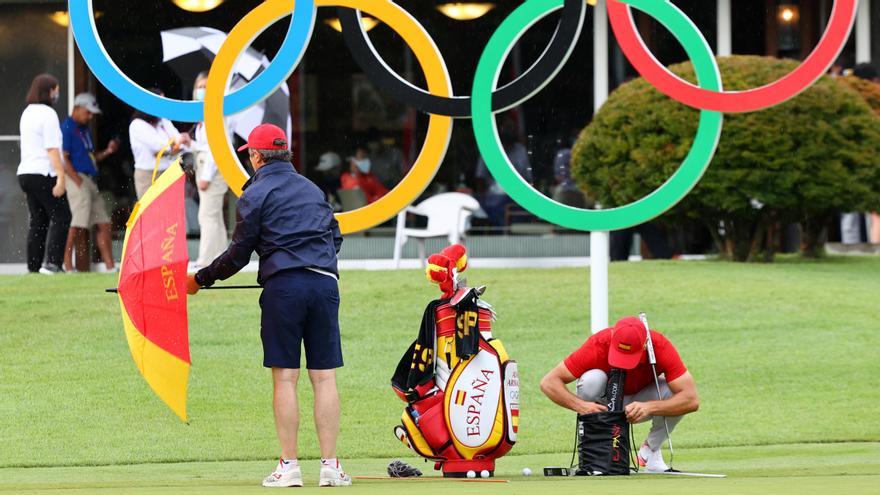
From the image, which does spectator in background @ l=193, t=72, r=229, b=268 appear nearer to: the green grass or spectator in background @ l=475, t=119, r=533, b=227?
the green grass

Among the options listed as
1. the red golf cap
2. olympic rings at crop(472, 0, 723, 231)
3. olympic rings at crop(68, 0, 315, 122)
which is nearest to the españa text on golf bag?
the red golf cap

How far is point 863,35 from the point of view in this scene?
2075 cm

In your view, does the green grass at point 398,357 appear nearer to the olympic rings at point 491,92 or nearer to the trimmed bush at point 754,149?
the trimmed bush at point 754,149

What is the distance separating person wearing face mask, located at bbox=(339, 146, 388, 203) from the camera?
19750 millimetres

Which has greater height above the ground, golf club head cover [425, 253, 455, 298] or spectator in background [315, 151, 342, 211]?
spectator in background [315, 151, 342, 211]

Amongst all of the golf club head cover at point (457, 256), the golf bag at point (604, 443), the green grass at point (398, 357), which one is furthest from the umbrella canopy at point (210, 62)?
the golf bag at point (604, 443)

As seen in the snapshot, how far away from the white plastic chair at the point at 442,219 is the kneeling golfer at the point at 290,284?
9461mm

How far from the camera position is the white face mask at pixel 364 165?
19844mm

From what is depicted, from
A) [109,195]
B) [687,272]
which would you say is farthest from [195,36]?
[687,272]

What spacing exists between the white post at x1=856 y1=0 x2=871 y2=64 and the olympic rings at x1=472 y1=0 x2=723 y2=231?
34.8ft

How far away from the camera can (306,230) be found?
7.76m

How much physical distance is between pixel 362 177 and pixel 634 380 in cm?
1134

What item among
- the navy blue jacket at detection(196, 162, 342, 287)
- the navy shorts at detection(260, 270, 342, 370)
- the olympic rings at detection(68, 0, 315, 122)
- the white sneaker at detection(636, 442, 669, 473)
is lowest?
the white sneaker at detection(636, 442, 669, 473)

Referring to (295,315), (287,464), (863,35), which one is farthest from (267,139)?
(863,35)
